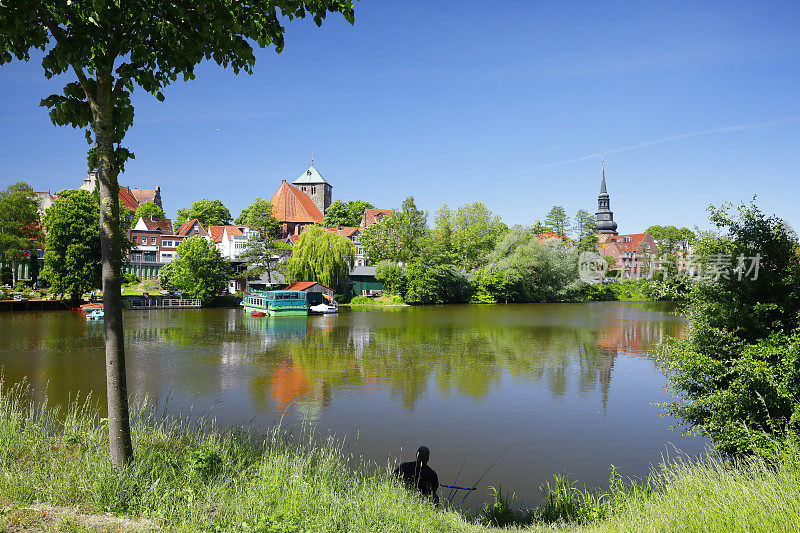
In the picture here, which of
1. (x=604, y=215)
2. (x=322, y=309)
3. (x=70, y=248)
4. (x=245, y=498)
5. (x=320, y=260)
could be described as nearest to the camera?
(x=245, y=498)

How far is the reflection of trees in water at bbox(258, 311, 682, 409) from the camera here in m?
16.7

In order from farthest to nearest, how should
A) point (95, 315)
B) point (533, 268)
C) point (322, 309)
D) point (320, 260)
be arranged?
1. point (533, 268)
2. point (320, 260)
3. point (322, 309)
4. point (95, 315)

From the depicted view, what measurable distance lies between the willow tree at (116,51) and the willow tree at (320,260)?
4578cm

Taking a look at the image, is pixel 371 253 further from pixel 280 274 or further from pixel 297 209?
pixel 297 209

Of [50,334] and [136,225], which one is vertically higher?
[136,225]

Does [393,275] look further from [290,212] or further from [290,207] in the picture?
[290,207]

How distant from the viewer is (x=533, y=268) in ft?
200

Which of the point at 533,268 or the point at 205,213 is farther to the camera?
the point at 205,213

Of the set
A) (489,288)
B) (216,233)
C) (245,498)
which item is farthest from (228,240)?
(245,498)

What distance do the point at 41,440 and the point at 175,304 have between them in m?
45.4

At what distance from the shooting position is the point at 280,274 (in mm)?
58125

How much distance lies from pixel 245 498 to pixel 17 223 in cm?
5452

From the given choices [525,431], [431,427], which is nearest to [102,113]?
[431,427]

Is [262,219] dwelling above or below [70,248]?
above
